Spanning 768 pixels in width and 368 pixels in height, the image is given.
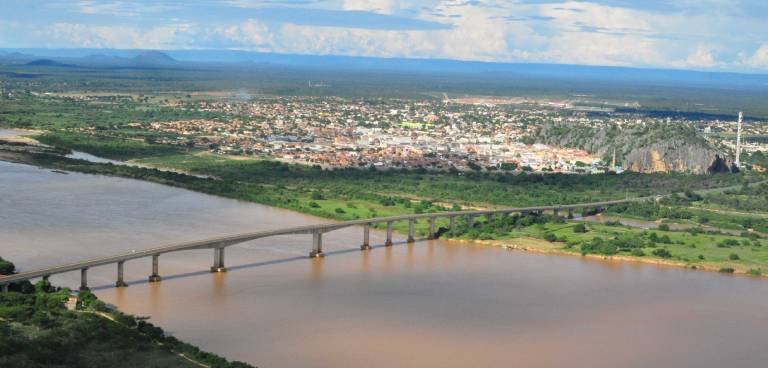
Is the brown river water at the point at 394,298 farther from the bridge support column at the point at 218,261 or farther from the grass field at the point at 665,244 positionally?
the grass field at the point at 665,244

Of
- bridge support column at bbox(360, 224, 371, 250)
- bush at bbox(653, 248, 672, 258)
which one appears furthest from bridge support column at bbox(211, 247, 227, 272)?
bush at bbox(653, 248, 672, 258)

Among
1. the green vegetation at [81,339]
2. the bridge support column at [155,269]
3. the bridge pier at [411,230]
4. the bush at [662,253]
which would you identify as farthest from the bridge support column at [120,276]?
the bush at [662,253]

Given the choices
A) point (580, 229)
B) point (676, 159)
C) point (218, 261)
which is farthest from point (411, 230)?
point (676, 159)

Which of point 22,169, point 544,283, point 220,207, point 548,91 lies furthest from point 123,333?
point 548,91

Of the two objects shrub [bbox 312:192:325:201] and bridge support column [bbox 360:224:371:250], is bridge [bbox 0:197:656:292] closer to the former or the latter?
bridge support column [bbox 360:224:371:250]

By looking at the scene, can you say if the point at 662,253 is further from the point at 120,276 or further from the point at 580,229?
the point at 120,276
